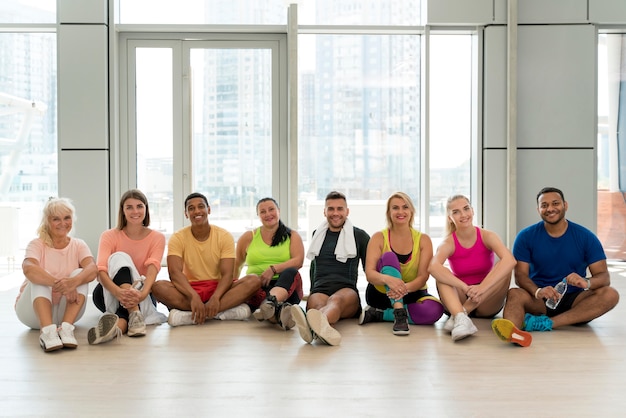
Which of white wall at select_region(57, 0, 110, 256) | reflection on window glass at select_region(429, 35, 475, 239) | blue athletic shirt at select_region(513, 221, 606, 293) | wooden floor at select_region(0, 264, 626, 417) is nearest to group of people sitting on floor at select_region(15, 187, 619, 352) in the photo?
blue athletic shirt at select_region(513, 221, 606, 293)

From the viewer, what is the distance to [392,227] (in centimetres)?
452

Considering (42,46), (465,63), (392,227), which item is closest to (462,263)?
(392,227)

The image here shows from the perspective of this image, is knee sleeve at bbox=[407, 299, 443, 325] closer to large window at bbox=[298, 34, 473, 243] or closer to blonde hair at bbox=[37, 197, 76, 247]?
blonde hair at bbox=[37, 197, 76, 247]

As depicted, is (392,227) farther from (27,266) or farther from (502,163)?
(502,163)

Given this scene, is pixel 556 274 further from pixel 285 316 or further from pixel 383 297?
pixel 285 316

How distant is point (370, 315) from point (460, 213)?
0.92 meters

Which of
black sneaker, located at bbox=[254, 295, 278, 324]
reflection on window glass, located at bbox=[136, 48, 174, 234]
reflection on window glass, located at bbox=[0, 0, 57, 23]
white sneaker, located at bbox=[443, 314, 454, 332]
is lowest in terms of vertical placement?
white sneaker, located at bbox=[443, 314, 454, 332]

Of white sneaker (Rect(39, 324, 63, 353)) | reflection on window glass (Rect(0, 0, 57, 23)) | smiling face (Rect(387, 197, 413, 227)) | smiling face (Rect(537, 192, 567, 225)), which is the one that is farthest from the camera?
reflection on window glass (Rect(0, 0, 57, 23))

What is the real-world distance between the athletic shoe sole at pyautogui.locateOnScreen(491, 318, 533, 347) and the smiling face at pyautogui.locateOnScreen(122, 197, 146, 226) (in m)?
2.43

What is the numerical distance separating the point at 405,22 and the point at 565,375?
518 cm

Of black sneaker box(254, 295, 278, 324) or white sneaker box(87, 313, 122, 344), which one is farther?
black sneaker box(254, 295, 278, 324)

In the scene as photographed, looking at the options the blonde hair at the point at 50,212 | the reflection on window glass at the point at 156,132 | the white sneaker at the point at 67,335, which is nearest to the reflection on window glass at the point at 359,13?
the reflection on window glass at the point at 156,132

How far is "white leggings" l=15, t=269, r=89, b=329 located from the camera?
3.87 meters

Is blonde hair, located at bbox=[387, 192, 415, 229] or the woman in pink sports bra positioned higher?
blonde hair, located at bbox=[387, 192, 415, 229]
